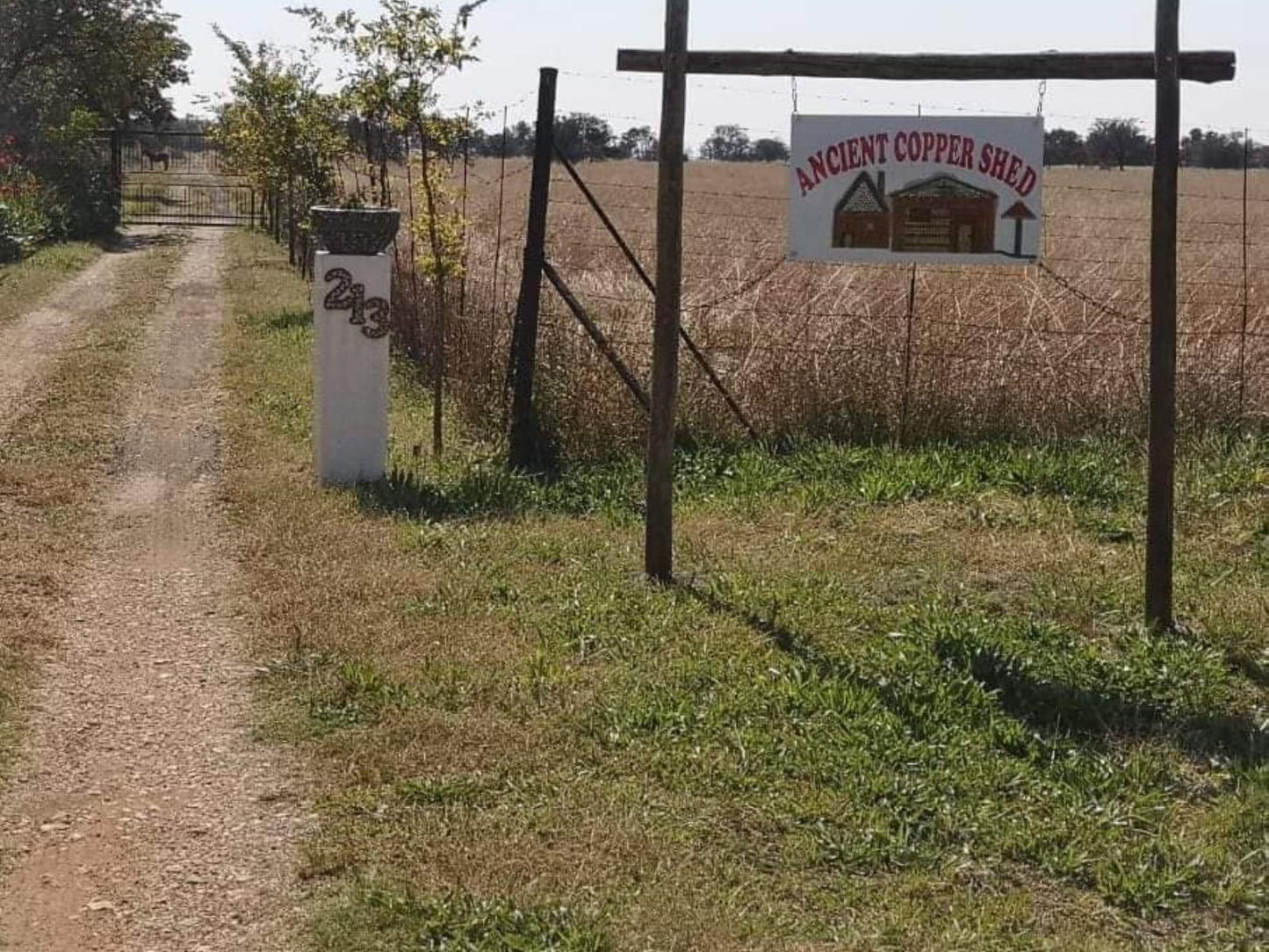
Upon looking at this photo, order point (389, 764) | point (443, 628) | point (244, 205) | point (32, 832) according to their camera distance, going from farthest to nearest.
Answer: point (244, 205) < point (443, 628) < point (389, 764) < point (32, 832)

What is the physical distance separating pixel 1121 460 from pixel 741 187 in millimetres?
41224

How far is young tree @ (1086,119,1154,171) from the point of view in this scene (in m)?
12.0

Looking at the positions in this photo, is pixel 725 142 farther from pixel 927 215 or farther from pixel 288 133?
pixel 927 215

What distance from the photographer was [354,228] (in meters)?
9.20

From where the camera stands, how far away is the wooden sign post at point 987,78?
622 centimetres

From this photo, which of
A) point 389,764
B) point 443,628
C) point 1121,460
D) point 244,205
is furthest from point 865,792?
point 244,205

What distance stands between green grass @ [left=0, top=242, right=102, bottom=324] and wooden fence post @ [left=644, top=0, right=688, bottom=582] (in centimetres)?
1254

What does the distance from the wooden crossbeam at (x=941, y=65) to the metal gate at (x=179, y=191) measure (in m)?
28.2

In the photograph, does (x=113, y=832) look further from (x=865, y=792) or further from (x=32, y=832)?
(x=865, y=792)

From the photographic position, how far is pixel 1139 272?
20.0 m

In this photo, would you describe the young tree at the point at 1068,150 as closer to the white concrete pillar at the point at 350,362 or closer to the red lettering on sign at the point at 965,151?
the red lettering on sign at the point at 965,151

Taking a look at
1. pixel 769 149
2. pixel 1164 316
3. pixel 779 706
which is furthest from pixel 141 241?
pixel 779 706

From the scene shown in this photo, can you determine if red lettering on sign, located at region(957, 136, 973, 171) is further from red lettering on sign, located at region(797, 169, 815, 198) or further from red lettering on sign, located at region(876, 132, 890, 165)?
red lettering on sign, located at region(797, 169, 815, 198)

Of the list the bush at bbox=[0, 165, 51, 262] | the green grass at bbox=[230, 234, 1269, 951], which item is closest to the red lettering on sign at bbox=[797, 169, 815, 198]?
the green grass at bbox=[230, 234, 1269, 951]
